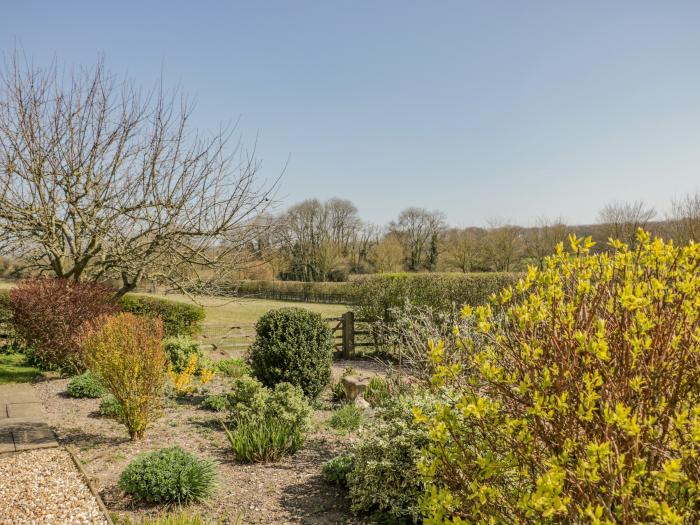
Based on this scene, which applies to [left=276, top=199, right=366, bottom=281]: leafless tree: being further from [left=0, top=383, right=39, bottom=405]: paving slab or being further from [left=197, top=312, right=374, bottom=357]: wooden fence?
[left=0, top=383, right=39, bottom=405]: paving slab

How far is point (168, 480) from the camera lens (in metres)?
3.99

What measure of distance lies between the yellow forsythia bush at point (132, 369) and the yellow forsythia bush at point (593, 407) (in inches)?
173

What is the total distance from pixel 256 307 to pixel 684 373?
3004cm

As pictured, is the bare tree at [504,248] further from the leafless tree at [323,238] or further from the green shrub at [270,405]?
the green shrub at [270,405]

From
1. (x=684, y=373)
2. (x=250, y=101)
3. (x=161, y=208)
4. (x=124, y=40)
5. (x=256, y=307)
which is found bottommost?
(x=256, y=307)

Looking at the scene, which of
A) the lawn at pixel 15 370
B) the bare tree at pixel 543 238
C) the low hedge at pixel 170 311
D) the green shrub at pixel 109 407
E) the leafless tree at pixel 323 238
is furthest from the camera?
the leafless tree at pixel 323 238

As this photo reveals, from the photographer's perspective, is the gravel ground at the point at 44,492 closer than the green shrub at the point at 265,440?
Yes

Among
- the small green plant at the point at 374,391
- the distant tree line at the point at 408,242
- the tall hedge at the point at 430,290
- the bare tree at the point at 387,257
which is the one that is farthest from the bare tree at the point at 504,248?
the small green plant at the point at 374,391

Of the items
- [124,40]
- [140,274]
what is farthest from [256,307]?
[124,40]

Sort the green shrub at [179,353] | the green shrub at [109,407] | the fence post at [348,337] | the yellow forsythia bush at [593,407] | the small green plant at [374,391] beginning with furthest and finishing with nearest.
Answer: the fence post at [348,337]
the green shrub at [179,353]
the small green plant at [374,391]
the green shrub at [109,407]
the yellow forsythia bush at [593,407]

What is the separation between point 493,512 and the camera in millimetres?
1994

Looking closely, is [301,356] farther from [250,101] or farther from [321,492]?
[250,101]

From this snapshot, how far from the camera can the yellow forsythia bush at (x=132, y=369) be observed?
5.38m

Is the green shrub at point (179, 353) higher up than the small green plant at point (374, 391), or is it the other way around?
the green shrub at point (179, 353)
